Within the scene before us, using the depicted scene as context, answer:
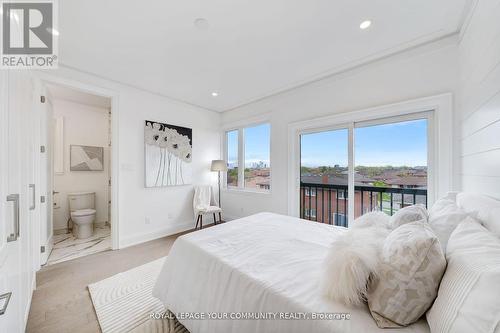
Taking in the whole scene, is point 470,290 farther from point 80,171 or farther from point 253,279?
point 80,171

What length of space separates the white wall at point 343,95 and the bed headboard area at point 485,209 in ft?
4.67

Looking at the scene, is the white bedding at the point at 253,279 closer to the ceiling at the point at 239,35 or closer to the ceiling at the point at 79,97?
the ceiling at the point at 239,35

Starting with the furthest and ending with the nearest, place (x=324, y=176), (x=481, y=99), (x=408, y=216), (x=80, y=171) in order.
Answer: (x=80, y=171)
(x=324, y=176)
(x=481, y=99)
(x=408, y=216)

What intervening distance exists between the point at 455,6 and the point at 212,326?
122 inches

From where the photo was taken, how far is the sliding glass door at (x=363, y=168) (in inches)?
91.8

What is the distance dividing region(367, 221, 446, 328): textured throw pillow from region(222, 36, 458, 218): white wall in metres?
2.15

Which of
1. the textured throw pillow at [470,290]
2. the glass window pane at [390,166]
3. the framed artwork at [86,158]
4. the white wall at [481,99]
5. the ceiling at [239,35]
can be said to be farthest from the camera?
the framed artwork at [86,158]

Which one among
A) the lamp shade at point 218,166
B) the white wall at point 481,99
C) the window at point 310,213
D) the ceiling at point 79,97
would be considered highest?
the ceiling at point 79,97

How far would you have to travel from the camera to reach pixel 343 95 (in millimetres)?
2717

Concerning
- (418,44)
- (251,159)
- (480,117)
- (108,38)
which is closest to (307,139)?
(251,159)

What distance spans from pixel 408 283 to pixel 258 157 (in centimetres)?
333

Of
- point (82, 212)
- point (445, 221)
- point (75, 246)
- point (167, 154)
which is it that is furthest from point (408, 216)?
point (82, 212)

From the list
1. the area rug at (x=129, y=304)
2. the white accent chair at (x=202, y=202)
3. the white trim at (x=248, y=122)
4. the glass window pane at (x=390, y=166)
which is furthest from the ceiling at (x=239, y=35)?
the area rug at (x=129, y=304)

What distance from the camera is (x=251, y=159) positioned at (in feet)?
13.6
